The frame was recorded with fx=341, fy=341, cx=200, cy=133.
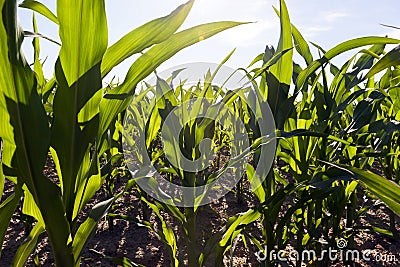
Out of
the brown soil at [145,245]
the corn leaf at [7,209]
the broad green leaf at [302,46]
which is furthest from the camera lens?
the brown soil at [145,245]

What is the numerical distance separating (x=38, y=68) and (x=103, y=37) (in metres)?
0.59

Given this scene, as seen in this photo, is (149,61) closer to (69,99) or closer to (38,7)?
(69,99)

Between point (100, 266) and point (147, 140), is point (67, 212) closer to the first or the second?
point (147, 140)

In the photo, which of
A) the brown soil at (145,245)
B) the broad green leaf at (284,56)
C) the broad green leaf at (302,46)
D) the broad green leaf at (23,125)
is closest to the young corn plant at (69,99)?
the broad green leaf at (23,125)

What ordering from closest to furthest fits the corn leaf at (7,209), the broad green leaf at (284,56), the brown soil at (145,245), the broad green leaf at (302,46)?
the corn leaf at (7,209)
the broad green leaf at (284,56)
the broad green leaf at (302,46)
the brown soil at (145,245)

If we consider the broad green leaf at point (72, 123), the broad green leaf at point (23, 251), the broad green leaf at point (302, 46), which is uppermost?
the broad green leaf at point (302, 46)

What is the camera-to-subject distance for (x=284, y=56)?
0.94 meters

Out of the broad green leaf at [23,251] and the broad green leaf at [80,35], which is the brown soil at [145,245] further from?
the broad green leaf at [80,35]

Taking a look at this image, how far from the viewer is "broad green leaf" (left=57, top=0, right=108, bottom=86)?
0.47 metres

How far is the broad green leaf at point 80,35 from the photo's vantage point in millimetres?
474

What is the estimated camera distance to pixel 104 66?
0.58 meters

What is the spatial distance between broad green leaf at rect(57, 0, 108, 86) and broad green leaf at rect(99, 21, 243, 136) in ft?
0.28

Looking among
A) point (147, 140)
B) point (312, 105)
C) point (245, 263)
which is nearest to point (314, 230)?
point (312, 105)

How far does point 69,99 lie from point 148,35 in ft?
0.52
